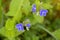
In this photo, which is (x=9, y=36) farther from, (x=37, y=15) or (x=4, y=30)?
(x=37, y=15)

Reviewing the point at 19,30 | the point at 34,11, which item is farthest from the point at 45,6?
the point at 19,30

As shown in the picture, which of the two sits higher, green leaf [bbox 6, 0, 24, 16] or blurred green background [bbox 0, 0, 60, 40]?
green leaf [bbox 6, 0, 24, 16]

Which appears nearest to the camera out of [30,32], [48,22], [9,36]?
[9,36]

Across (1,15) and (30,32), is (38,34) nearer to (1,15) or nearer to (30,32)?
(30,32)

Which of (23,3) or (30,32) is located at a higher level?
(23,3)

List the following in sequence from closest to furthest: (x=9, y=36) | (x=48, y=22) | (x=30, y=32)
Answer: (x=9, y=36)
(x=30, y=32)
(x=48, y=22)

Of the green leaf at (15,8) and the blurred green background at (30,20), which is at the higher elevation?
the green leaf at (15,8)

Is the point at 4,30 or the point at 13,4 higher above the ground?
the point at 13,4

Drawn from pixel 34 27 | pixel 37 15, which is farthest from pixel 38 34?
pixel 37 15

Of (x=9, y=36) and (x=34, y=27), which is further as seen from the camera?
(x=34, y=27)
